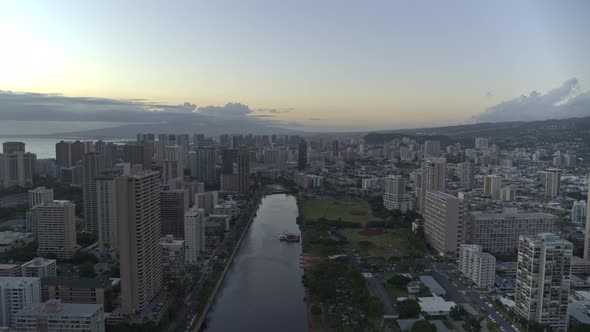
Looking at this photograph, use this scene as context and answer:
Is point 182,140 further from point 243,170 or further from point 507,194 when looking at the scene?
point 507,194

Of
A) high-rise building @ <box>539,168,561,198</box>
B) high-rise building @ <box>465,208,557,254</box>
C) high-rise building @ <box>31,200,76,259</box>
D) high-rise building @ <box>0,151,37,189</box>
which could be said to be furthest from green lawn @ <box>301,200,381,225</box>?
high-rise building @ <box>0,151,37,189</box>

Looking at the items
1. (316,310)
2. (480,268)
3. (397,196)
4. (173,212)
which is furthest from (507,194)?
(316,310)

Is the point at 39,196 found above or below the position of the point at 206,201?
above

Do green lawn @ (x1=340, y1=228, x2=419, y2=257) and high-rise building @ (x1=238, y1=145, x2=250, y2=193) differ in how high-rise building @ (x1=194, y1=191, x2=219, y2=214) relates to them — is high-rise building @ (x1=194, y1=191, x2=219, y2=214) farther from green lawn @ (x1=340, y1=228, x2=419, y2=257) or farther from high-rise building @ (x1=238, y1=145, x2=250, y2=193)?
green lawn @ (x1=340, y1=228, x2=419, y2=257)

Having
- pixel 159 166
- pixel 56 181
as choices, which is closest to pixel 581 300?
pixel 159 166

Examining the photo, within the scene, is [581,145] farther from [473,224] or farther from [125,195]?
[125,195]
